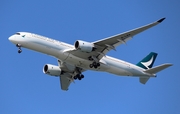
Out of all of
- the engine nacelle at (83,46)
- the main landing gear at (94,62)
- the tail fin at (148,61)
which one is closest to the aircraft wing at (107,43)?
the main landing gear at (94,62)

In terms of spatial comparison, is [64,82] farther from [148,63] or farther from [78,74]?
[148,63]

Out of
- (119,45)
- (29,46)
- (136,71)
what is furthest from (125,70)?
(29,46)

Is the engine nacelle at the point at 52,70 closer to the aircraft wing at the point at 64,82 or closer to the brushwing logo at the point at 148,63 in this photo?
the aircraft wing at the point at 64,82

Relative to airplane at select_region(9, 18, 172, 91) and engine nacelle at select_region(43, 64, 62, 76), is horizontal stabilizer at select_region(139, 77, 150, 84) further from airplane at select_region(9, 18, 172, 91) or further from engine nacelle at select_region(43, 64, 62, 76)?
engine nacelle at select_region(43, 64, 62, 76)

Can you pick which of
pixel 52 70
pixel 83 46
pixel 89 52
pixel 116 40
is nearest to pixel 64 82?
pixel 52 70

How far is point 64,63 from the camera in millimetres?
52250

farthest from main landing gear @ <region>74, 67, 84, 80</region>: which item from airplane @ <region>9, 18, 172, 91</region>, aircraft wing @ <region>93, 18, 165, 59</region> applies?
aircraft wing @ <region>93, 18, 165, 59</region>

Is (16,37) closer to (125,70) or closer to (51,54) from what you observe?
(51,54)

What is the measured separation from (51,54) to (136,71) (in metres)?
12.1

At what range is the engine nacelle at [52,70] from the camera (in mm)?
52906

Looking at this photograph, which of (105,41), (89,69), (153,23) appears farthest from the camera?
(89,69)

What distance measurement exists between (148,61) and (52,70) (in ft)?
45.5

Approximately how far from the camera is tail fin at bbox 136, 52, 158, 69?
54.7 m

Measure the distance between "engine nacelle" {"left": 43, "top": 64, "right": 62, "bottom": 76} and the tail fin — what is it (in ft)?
37.3
